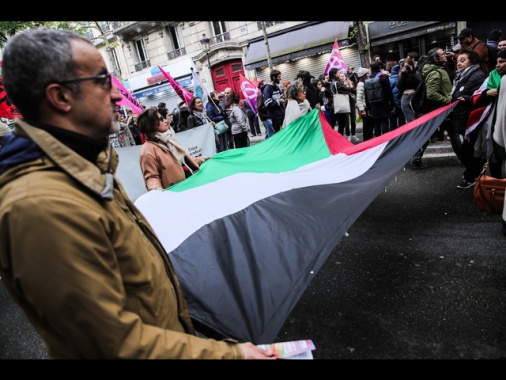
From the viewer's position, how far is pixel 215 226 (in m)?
2.45

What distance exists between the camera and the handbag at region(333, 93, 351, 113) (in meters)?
8.37

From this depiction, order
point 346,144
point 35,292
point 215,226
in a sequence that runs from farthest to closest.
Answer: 1. point 346,144
2. point 215,226
3. point 35,292

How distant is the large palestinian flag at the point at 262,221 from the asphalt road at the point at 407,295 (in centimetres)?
A: 94

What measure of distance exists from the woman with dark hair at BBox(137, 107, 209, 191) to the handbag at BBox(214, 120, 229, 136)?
4868 mm

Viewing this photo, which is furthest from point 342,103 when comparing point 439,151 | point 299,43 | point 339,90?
point 299,43

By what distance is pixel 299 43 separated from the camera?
1981 cm

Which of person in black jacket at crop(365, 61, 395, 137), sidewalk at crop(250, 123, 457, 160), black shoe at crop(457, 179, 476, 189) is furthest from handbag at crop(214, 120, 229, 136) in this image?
black shoe at crop(457, 179, 476, 189)

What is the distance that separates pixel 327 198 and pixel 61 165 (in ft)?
6.92

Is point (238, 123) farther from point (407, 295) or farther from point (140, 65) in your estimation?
point (140, 65)

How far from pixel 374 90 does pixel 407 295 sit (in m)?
5.19

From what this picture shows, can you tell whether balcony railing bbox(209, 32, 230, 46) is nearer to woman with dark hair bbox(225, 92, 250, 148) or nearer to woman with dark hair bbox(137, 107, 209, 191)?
woman with dark hair bbox(225, 92, 250, 148)

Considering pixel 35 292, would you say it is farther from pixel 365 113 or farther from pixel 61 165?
pixel 365 113

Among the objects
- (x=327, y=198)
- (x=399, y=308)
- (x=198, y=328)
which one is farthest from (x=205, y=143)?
(x=198, y=328)

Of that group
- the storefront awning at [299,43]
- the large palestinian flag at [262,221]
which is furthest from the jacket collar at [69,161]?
the storefront awning at [299,43]
